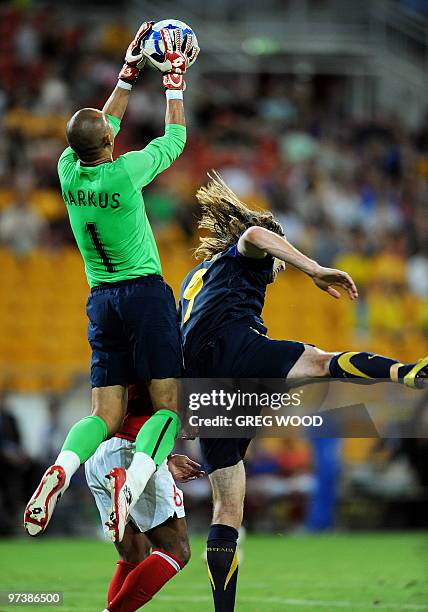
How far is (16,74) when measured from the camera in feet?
58.2

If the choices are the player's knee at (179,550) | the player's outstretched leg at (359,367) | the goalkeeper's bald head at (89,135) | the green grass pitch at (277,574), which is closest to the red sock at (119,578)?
the player's knee at (179,550)

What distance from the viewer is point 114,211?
6125 millimetres

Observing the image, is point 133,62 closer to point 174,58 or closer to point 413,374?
point 174,58

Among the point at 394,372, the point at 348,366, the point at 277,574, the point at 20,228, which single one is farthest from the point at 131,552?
the point at 20,228

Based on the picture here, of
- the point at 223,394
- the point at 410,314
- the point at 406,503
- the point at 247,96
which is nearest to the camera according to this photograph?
the point at 223,394

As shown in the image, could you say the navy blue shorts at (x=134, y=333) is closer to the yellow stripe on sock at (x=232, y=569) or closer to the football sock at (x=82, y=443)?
the football sock at (x=82, y=443)

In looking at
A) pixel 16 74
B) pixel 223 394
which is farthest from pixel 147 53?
pixel 16 74

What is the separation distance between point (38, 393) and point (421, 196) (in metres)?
7.40

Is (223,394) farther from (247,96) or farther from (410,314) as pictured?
(247,96)

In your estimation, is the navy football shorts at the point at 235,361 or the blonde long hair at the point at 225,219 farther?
the blonde long hair at the point at 225,219

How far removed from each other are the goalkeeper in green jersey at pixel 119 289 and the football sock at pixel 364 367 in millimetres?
840

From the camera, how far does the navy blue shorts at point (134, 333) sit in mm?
6070

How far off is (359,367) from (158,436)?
1.08 meters

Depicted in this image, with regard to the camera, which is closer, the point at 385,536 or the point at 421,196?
the point at 385,536
